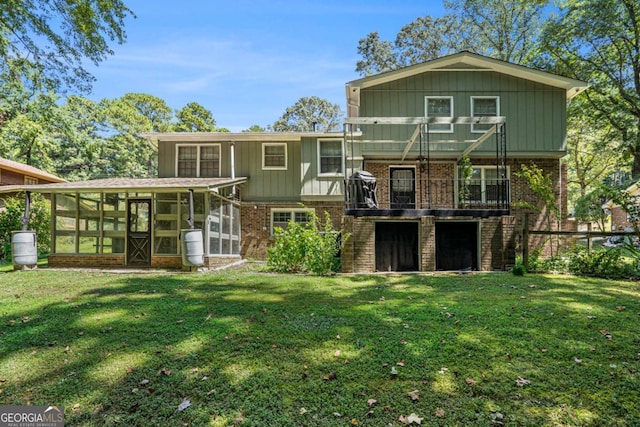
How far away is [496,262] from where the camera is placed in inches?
412

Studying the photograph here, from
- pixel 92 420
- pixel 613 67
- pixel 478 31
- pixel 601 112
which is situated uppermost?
pixel 478 31

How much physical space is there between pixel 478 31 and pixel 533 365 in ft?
78.4

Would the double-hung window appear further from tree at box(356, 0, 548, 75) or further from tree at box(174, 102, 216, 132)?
tree at box(174, 102, 216, 132)

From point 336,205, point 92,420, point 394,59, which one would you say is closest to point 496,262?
point 336,205

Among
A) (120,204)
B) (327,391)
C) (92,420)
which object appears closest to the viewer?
(92,420)

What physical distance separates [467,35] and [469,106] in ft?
44.7

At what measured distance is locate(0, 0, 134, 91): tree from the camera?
274 inches

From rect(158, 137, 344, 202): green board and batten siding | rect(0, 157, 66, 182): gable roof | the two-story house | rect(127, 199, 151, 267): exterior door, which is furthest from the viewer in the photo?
rect(0, 157, 66, 182): gable roof

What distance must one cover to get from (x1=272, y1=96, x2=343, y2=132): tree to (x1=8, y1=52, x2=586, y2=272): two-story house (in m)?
21.3

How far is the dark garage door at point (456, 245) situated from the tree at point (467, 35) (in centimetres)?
1284

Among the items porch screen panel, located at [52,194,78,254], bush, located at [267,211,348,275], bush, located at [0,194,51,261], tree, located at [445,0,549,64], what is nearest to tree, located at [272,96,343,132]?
tree, located at [445,0,549,64]

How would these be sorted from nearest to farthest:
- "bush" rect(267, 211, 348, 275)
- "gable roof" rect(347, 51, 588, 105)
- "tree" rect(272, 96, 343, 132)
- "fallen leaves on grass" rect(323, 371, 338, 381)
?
1. "fallen leaves on grass" rect(323, 371, 338, 381)
2. "bush" rect(267, 211, 348, 275)
3. "gable roof" rect(347, 51, 588, 105)
4. "tree" rect(272, 96, 343, 132)

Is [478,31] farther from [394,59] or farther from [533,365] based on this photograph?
[533,365]

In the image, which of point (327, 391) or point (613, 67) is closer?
point (327, 391)
